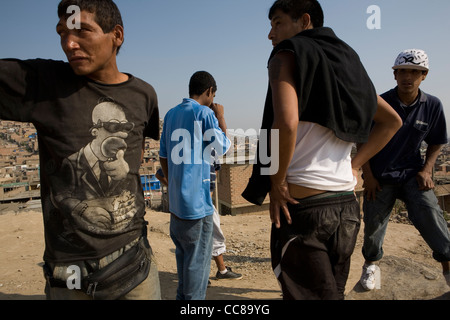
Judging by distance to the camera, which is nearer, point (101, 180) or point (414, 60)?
point (101, 180)

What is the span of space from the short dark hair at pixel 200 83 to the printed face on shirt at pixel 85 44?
1394 mm

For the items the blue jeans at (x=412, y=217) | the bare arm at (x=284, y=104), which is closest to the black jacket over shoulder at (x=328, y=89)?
the bare arm at (x=284, y=104)

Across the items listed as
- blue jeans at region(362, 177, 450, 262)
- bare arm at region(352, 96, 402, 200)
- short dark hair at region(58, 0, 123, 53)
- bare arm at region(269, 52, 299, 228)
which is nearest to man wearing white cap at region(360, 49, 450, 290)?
blue jeans at region(362, 177, 450, 262)

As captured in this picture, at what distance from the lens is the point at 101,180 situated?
153 cm

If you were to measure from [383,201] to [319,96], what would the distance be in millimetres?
2070

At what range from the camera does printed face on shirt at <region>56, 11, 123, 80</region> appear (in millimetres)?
1427

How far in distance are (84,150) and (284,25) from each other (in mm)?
1244

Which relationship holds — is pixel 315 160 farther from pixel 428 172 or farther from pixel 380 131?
pixel 428 172

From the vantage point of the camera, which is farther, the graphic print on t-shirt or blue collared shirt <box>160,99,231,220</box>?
blue collared shirt <box>160,99,231,220</box>

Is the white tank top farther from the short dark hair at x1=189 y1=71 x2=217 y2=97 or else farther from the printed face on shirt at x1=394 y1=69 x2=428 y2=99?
the printed face on shirt at x1=394 y1=69 x2=428 y2=99

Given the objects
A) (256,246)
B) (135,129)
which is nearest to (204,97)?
(135,129)

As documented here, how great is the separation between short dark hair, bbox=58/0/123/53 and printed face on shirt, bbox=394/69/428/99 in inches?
104

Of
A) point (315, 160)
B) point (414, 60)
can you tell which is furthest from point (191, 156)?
point (414, 60)

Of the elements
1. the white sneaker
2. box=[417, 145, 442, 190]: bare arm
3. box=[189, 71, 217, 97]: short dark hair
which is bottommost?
the white sneaker
